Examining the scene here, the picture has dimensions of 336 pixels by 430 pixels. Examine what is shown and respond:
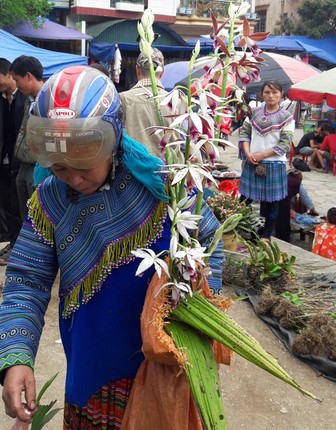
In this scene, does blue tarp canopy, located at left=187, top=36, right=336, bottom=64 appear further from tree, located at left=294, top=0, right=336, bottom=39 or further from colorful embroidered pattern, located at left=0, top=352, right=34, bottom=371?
colorful embroidered pattern, located at left=0, top=352, right=34, bottom=371

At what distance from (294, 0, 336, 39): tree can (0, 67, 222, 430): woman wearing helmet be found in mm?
26566

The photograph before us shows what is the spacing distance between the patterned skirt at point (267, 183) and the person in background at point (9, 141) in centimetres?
243

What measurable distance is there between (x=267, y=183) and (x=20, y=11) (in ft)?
37.1

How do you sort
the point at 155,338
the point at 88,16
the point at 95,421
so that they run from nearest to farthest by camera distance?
the point at 155,338, the point at 95,421, the point at 88,16

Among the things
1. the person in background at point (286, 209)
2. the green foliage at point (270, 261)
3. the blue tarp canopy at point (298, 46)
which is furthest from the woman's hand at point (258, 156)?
the blue tarp canopy at point (298, 46)

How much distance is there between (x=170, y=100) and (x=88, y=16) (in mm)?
21422

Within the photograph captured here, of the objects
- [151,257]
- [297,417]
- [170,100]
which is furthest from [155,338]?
[297,417]

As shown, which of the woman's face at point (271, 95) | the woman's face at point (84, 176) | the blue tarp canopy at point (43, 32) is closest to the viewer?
the woman's face at point (84, 176)

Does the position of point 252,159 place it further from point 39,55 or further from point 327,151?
point 327,151

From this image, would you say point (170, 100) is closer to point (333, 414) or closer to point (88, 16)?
point (333, 414)

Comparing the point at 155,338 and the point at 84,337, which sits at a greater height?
the point at 155,338

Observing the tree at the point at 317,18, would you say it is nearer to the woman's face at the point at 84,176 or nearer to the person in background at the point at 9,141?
the person in background at the point at 9,141

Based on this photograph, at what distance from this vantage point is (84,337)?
1.54 meters

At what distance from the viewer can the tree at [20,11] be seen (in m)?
14.1
